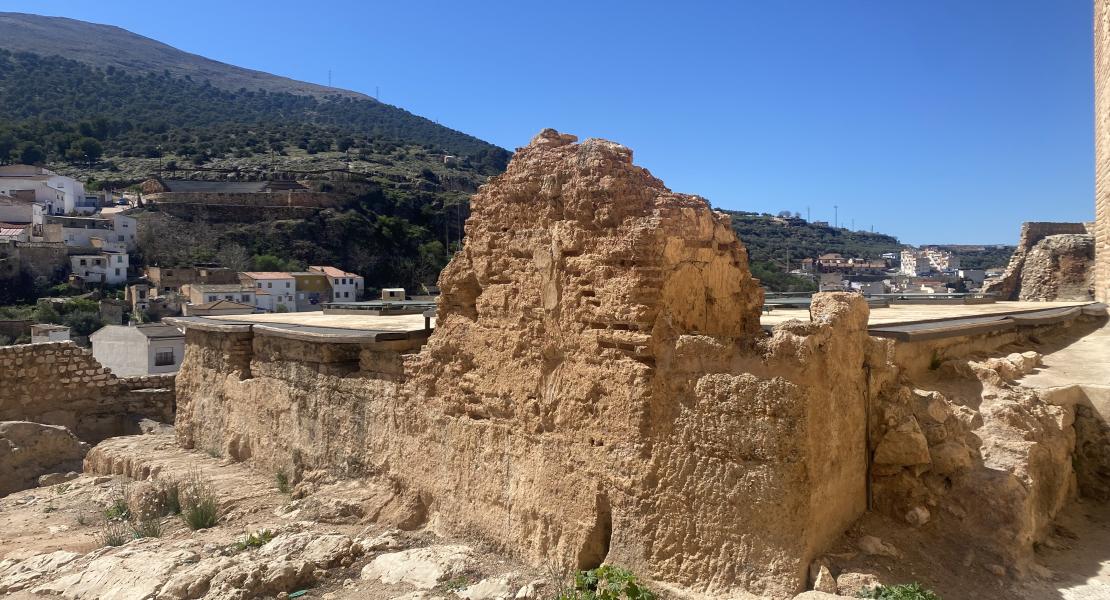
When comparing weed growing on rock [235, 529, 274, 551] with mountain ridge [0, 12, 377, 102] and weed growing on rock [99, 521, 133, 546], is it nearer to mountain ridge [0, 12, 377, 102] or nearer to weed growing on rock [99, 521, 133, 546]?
weed growing on rock [99, 521, 133, 546]

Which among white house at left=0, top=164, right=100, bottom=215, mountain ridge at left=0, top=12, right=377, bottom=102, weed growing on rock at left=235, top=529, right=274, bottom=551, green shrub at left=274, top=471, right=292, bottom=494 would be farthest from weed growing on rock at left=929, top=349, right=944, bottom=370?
mountain ridge at left=0, top=12, right=377, bottom=102

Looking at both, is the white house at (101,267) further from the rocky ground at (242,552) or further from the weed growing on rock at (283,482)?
the weed growing on rock at (283,482)

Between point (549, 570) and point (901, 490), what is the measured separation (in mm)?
2583

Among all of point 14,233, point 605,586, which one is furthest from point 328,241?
point 605,586

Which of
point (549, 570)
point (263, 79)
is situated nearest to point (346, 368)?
point (549, 570)

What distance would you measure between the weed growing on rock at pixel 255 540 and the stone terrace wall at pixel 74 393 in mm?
6149

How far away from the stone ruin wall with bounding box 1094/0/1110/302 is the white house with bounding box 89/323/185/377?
23.0m

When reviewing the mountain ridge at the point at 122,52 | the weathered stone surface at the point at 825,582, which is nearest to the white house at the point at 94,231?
the weathered stone surface at the point at 825,582

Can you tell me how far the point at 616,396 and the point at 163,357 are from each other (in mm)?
21454

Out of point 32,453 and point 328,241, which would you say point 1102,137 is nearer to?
point 32,453

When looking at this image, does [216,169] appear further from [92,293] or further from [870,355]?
[870,355]

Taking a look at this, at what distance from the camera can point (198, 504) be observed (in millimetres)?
7344

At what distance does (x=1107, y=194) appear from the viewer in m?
12.1

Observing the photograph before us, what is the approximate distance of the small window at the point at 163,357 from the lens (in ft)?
72.6
